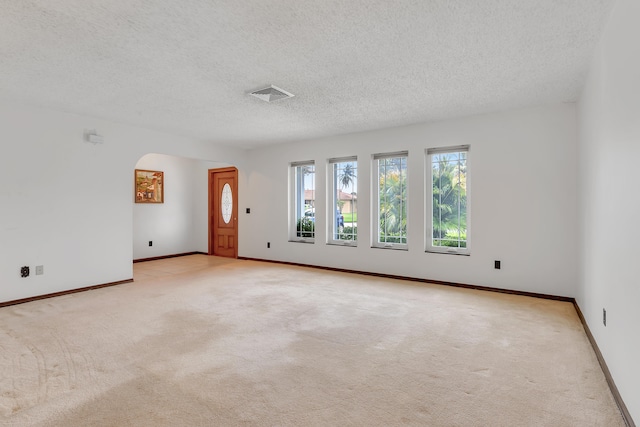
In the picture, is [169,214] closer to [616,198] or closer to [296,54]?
[296,54]

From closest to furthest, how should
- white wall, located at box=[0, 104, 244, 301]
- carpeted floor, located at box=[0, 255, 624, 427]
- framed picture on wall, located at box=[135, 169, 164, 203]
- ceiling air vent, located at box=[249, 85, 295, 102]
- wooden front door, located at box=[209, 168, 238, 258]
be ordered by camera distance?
1. carpeted floor, located at box=[0, 255, 624, 427]
2. ceiling air vent, located at box=[249, 85, 295, 102]
3. white wall, located at box=[0, 104, 244, 301]
4. framed picture on wall, located at box=[135, 169, 164, 203]
5. wooden front door, located at box=[209, 168, 238, 258]

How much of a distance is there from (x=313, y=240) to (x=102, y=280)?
3.51 meters

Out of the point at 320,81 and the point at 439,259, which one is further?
the point at 439,259

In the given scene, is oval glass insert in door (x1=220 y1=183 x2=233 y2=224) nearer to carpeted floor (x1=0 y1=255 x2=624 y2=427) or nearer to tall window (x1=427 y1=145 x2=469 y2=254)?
carpeted floor (x1=0 y1=255 x2=624 y2=427)

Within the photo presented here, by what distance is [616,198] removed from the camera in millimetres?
2125

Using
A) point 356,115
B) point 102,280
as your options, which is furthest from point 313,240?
point 102,280

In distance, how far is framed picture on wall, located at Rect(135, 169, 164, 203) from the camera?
7.25 metres

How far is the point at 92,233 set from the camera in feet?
15.6

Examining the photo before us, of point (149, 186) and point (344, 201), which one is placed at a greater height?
point (149, 186)

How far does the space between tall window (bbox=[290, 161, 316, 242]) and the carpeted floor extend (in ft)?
8.11

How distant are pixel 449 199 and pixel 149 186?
634 centimetres

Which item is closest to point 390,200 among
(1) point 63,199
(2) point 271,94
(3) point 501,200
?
(3) point 501,200

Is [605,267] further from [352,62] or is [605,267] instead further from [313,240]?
[313,240]

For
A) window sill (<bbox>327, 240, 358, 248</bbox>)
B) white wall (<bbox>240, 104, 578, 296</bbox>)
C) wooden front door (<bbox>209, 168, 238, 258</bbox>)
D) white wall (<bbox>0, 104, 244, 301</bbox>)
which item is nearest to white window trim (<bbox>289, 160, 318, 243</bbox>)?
window sill (<bbox>327, 240, 358, 248</bbox>)
